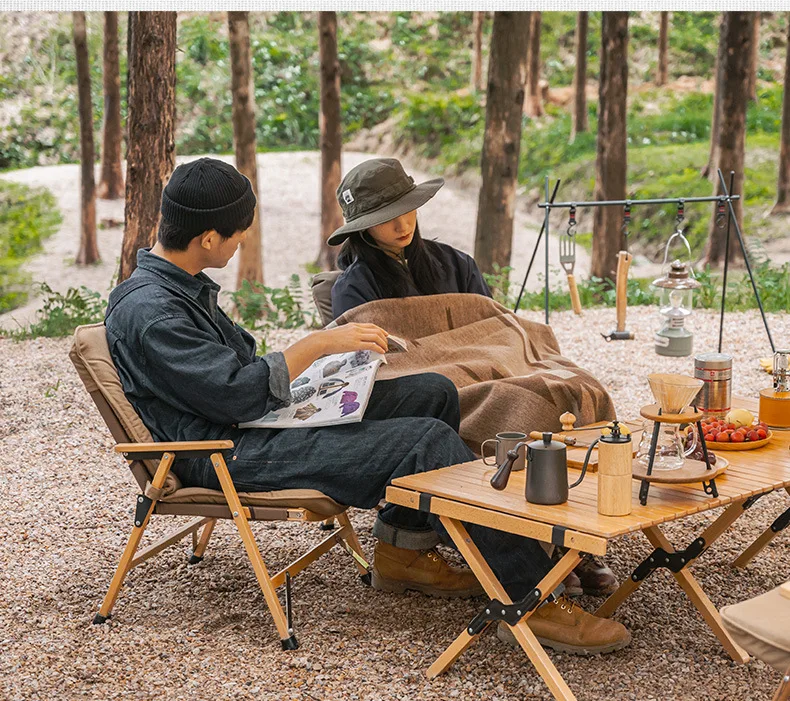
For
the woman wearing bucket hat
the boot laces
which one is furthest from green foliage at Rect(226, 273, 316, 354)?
the boot laces

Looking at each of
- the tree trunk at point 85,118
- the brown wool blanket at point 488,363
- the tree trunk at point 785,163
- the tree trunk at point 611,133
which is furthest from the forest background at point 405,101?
the brown wool blanket at point 488,363

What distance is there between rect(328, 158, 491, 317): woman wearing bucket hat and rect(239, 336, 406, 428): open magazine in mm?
632

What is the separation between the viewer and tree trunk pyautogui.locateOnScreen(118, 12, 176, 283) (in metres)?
6.11

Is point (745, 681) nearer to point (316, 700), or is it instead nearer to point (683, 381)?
point (683, 381)

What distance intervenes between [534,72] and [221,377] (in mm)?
15802

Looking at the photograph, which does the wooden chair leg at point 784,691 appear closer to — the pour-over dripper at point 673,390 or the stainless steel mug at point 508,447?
the pour-over dripper at point 673,390

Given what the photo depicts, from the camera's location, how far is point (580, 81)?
1591 cm

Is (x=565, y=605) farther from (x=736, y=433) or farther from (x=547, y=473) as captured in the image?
(x=736, y=433)

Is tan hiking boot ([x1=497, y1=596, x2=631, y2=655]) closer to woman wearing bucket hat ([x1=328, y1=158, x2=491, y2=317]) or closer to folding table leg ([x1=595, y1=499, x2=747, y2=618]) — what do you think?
folding table leg ([x1=595, y1=499, x2=747, y2=618])

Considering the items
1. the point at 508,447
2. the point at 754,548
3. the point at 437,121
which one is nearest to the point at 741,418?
the point at 754,548

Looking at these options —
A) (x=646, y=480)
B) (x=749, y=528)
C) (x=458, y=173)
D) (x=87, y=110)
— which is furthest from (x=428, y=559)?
(x=458, y=173)

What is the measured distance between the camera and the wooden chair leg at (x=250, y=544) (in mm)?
2900

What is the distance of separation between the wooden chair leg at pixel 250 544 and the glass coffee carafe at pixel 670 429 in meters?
1.08

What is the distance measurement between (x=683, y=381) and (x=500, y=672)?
0.91m
